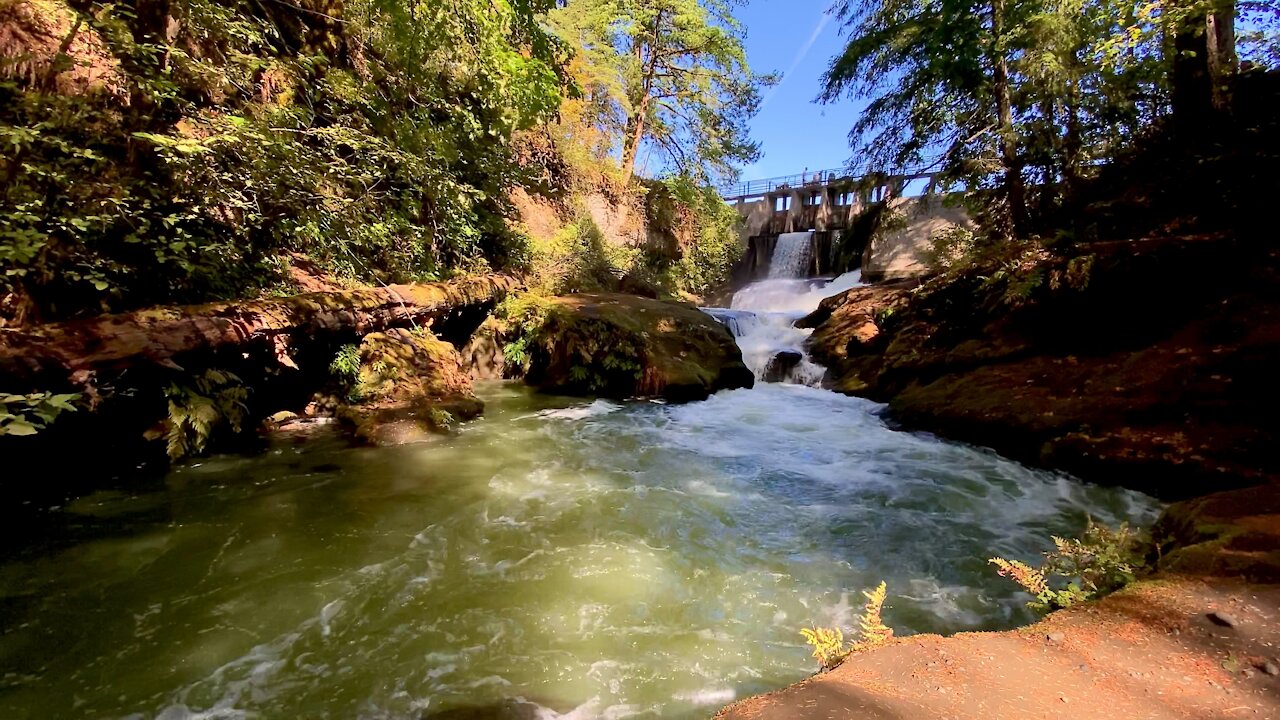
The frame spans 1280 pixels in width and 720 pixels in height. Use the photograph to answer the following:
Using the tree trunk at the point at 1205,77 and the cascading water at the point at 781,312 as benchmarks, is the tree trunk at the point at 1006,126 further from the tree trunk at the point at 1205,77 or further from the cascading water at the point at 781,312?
the cascading water at the point at 781,312

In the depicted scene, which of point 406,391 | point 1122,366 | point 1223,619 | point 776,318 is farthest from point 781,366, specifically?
point 1223,619

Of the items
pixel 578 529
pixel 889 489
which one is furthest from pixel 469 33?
pixel 889 489

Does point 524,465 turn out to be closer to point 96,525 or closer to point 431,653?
point 431,653

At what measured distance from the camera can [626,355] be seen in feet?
32.2

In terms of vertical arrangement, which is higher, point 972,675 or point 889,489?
point 972,675

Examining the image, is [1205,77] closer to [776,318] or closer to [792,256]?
[776,318]

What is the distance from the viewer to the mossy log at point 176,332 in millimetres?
3146

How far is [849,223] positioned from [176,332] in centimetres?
Result: 2005

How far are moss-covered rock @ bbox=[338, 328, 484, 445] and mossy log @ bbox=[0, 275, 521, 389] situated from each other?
16.1 inches

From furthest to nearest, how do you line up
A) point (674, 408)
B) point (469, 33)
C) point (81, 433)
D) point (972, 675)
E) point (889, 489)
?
point (674, 408), point (889, 489), point (469, 33), point (81, 433), point (972, 675)

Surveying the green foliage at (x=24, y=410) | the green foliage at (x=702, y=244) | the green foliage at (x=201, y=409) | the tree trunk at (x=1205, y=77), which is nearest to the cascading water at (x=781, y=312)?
the green foliage at (x=702, y=244)

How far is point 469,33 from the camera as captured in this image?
5051mm

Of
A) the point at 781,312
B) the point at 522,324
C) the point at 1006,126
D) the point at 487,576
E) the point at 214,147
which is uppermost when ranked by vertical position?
the point at 1006,126

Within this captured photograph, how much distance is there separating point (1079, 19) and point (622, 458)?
336 inches
